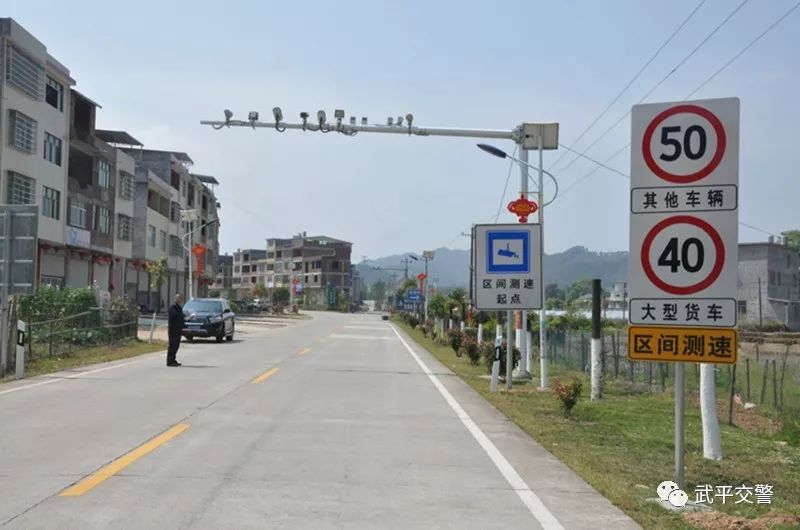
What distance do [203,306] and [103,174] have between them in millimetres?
20924

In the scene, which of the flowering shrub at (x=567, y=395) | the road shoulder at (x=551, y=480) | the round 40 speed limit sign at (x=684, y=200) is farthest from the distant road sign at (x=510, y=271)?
the round 40 speed limit sign at (x=684, y=200)

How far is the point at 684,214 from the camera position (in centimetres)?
714

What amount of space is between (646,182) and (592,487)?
2.98 meters

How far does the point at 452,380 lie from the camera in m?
21.2

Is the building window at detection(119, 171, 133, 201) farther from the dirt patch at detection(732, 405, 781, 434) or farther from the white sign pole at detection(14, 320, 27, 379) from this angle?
the dirt patch at detection(732, 405, 781, 434)

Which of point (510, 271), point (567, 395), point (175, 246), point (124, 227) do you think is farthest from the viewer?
point (175, 246)

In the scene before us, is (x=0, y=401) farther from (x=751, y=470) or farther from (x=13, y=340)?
(x=751, y=470)

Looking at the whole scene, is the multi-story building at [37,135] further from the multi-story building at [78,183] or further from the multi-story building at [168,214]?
the multi-story building at [168,214]

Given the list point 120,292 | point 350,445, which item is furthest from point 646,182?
point 120,292

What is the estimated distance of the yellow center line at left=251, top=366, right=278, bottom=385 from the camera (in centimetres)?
1824

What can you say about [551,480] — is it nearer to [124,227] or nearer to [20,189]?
[20,189]

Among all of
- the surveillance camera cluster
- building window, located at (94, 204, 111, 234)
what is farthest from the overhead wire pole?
building window, located at (94, 204, 111, 234)

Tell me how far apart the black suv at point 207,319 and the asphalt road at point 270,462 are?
18.3 metres

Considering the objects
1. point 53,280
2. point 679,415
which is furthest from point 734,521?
point 53,280
